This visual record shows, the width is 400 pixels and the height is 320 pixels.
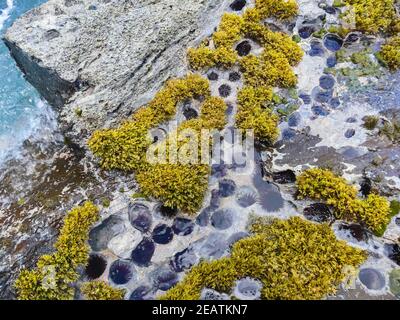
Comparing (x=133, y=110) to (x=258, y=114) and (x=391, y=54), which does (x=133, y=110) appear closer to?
(x=258, y=114)

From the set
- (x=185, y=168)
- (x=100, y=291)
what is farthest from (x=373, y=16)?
(x=100, y=291)

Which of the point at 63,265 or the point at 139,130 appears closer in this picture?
the point at 63,265

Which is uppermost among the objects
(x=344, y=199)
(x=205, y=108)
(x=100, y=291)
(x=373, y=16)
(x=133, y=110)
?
(x=133, y=110)

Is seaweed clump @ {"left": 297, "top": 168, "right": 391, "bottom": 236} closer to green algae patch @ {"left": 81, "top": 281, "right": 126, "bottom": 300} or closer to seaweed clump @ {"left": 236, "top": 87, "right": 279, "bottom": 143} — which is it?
seaweed clump @ {"left": 236, "top": 87, "right": 279, "bottom": 143}

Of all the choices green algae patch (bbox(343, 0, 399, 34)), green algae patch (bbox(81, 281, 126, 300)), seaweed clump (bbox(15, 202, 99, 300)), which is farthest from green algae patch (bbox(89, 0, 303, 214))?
green algae patch (bbox(81, 281, 126, 300))

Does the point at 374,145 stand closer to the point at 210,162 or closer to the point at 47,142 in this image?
the point at 210,162

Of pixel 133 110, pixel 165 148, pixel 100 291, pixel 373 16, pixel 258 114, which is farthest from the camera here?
pixel 373 16
